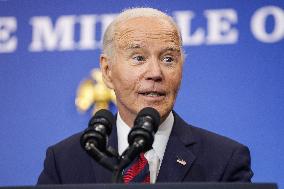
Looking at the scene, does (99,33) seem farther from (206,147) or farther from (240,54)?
(206,147)

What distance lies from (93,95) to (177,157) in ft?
3.62

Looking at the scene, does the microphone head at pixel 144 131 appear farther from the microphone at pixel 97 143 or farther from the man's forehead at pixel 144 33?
the man's forehead at pixel 144 33

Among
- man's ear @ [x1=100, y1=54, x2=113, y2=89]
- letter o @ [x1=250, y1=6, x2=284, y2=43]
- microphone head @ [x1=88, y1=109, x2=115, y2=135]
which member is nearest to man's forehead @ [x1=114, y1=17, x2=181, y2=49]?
man's ear @ [x1=100, y1=54, x2=113, y2=89]

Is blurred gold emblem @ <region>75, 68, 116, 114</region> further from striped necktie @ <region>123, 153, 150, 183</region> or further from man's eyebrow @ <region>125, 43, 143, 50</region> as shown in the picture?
striped necktie @ <region>123, 153, 150, 183</region>

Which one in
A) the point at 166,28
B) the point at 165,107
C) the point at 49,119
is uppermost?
the point at 166,28

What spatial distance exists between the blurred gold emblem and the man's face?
3.17 ft

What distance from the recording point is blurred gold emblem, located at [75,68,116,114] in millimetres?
3232

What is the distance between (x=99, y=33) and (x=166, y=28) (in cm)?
103

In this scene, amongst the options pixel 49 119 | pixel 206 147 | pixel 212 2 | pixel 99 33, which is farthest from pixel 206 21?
pixel 206 147

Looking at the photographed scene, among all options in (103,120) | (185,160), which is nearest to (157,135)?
(185,160)

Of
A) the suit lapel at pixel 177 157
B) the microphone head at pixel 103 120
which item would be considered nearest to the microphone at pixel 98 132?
the microphone head at pixel 103 120

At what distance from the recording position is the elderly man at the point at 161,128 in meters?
2.18

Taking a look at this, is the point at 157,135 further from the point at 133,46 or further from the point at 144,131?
the point at 144,131

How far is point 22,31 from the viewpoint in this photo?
335cm
